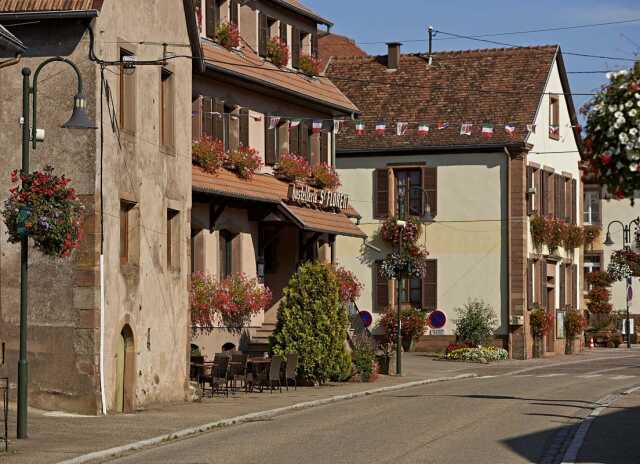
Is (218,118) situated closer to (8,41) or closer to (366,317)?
(8,41)

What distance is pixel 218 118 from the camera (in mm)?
35000

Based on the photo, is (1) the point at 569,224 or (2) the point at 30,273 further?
(1) the point at 569,224

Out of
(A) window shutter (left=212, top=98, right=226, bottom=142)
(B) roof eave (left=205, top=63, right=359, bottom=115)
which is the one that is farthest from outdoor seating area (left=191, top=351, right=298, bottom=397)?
(B) roof eave (left=205, top=63, right=359, bottom=115)

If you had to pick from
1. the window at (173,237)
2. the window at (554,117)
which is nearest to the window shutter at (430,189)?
the window at (554,117)

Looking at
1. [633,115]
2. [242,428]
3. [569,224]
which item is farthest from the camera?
[569,224]

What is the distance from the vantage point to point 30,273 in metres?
25.5

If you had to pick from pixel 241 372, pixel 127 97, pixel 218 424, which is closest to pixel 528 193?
pixel 241 372

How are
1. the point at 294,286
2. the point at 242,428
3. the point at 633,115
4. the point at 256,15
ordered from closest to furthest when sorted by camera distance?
the point at 633,115
the point at 242,428
the point at 294,286
the point at 256,15

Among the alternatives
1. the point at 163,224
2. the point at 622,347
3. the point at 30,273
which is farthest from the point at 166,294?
the point at 622,347

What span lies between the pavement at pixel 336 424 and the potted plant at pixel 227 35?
345 inches

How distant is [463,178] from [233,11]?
654 inches

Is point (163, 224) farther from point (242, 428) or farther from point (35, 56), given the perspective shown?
point (242, 428)

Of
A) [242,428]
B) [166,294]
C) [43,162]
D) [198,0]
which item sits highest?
[198,0]

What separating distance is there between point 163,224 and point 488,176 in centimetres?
2406
